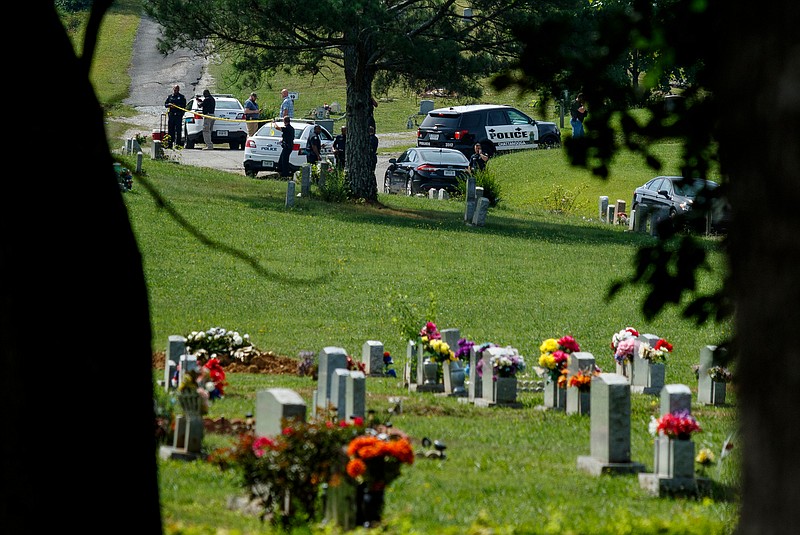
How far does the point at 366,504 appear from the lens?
7418 millimetres

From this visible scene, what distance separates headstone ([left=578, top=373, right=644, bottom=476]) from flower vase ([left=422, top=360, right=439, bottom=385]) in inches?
172

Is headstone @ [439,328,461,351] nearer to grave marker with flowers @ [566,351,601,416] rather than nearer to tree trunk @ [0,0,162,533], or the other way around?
grave marker with flowers @ [566,351,601,416]

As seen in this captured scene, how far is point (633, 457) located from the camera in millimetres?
10703

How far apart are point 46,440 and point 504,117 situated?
1721 inches

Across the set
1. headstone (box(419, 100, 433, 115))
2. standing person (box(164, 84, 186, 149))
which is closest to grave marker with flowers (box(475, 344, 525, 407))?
standing person (box(164, 84, 186, 149))

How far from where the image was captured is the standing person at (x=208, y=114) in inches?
1708

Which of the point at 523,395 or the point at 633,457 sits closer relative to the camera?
the point at 633,457

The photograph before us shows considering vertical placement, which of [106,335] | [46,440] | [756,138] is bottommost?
[46,440]

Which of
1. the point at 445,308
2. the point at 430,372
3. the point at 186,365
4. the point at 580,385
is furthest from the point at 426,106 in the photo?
the point at 186,365

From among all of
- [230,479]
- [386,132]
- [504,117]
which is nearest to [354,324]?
[230,479]

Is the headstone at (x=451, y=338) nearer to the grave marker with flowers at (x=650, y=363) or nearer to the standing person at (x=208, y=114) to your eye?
the grave marker with flowers at (x=650, y=363)

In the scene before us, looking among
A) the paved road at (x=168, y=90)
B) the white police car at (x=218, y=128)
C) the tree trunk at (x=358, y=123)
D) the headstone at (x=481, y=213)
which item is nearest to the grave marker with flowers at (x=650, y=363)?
the headstone at (x=481, y=213)

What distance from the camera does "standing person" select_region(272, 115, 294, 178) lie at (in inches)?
1462

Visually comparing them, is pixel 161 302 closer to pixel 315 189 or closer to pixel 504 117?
pixel 315 189
